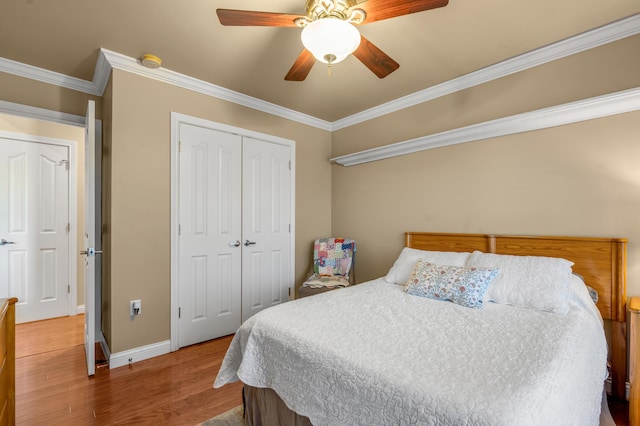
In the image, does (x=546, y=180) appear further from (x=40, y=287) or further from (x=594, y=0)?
(x=40, y=287)

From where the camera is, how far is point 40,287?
11.8 ft

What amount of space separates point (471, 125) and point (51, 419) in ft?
11.9

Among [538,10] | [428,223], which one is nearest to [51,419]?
[428,223]

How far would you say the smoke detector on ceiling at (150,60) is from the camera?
7.80 feet

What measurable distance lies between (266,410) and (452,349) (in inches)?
38.0

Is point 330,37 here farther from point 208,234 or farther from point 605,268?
point 605,268

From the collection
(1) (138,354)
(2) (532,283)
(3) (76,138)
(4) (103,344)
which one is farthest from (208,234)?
(2) (532,283)

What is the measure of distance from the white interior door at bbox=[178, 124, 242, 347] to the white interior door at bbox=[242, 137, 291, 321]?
0.10 m

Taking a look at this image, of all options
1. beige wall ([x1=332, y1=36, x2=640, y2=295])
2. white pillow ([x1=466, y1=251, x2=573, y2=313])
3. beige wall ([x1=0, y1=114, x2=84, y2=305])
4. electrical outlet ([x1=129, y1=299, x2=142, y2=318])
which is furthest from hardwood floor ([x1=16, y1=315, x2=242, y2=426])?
beige wall ([x1=332, y1=36, x2=640, y2=295])

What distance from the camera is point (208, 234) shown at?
2.93 meters

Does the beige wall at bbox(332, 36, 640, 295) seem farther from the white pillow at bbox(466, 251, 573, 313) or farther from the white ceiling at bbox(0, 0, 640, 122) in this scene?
the white pillow at bbox(466, 251, 573, 313)

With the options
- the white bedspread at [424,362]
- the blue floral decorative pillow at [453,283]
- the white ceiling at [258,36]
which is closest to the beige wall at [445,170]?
the white ceiling at [258,36]

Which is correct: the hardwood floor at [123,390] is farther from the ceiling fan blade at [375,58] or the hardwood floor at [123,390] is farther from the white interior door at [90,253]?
the ceiling fan blade at [375,58]

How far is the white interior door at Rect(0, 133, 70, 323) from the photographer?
3436mm
